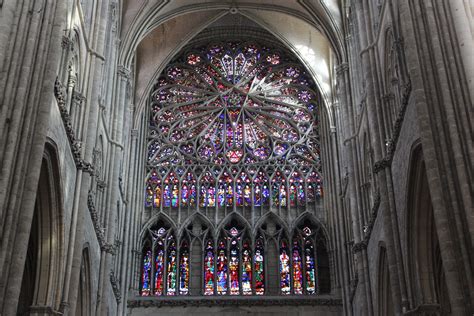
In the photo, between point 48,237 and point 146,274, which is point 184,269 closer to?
point 146,274

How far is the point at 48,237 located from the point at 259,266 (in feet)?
42.9

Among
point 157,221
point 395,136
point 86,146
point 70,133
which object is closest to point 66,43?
point 70,133

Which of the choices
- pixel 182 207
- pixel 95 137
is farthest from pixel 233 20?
pixel 95 137

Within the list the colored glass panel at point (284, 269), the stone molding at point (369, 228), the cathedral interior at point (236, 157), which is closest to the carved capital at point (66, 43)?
the cathedral interior at point (236, 157)

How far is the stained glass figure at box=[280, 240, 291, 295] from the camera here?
29.0 meters

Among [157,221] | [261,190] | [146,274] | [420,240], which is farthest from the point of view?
[261,190]

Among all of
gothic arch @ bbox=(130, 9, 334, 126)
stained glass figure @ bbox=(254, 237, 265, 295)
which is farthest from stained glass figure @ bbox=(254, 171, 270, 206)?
gothic arch @ bbox=(130, 9, 334, 126)

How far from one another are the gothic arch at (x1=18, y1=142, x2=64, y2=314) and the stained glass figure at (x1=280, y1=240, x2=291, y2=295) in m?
12.8

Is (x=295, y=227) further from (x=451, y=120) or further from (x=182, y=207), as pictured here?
(x=451, y=120)

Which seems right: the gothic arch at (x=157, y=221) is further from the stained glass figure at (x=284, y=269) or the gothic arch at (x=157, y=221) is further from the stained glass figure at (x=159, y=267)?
the stained glass figure at (x=284, y=269)

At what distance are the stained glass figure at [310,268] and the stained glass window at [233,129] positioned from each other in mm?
1807

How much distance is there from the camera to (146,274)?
29.4 m

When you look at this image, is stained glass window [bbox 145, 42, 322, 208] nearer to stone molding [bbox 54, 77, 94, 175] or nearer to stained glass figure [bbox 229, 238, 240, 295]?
stained glass figure [bbox 229, 238, 240, 295]

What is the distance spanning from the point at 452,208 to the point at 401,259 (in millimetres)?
4562
